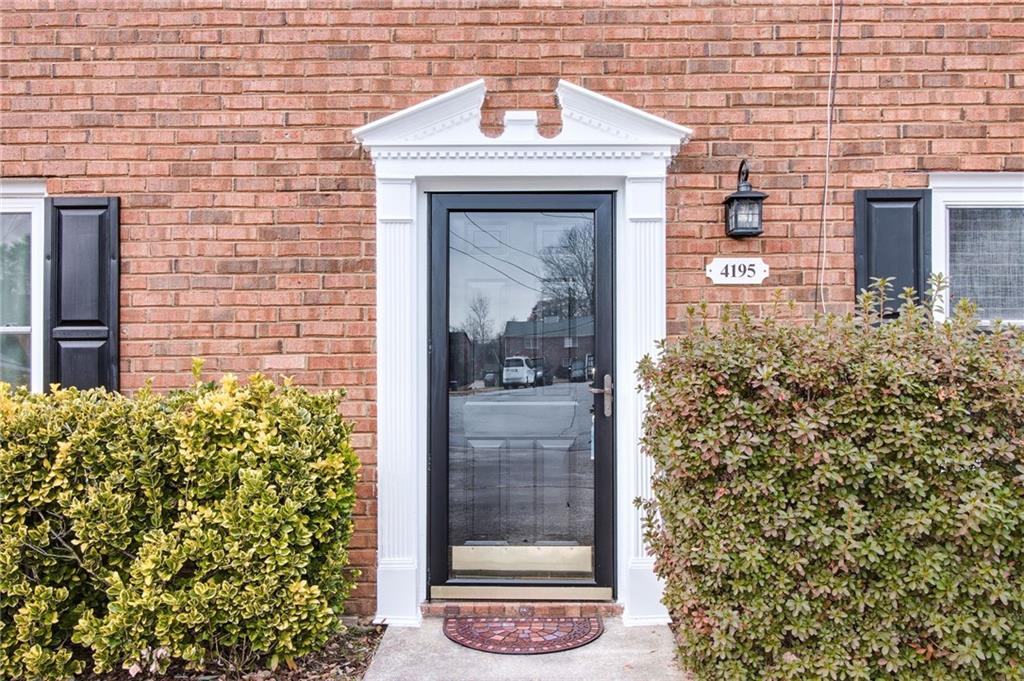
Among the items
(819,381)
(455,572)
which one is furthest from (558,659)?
(819,381)

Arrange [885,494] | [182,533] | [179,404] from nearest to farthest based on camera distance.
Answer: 1. [885,494]
2. [182,533]
3. [179,404]

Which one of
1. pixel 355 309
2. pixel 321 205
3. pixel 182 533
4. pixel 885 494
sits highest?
pixel 321 205

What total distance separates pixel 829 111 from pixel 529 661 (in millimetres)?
3166

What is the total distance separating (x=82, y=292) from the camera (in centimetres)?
357

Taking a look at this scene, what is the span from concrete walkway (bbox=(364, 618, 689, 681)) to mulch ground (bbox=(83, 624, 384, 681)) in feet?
0.24

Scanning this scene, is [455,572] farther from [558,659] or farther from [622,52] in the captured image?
[622,52]

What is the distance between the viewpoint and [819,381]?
2486 mm

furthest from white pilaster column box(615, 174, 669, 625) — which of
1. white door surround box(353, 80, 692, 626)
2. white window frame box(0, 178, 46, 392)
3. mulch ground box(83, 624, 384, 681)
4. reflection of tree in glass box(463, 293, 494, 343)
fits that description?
white window frame box(0, 178, 46, 392)

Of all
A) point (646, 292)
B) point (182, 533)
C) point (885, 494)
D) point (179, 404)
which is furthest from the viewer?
point (646, 292)

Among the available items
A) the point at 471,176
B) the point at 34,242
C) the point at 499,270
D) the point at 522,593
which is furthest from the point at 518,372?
the point at 34,242

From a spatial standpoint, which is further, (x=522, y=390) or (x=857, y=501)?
(x=522, y=390)

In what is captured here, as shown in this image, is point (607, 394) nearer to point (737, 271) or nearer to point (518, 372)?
point (518, 372)

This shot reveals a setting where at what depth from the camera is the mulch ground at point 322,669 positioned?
9.59ft

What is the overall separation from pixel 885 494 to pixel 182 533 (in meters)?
2.76
